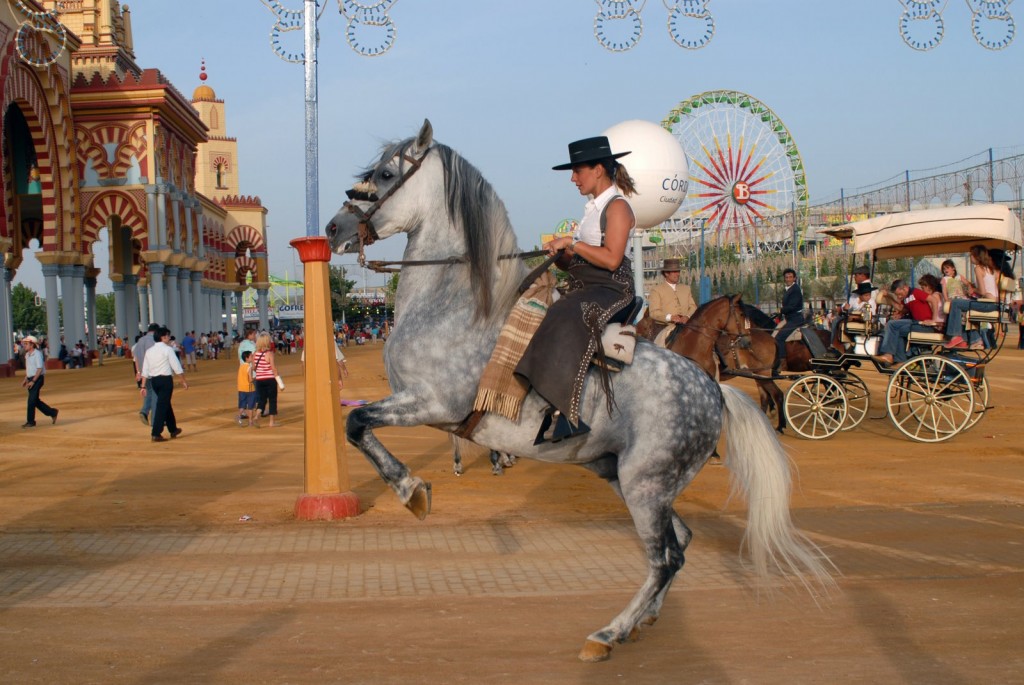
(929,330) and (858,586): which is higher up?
(929,330)

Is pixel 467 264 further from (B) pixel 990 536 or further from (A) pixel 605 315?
(B) pixel 990 536

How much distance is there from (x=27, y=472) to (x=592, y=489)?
25.7ft

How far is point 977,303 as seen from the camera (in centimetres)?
1492

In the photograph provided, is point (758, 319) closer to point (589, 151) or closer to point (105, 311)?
point (589, 151)

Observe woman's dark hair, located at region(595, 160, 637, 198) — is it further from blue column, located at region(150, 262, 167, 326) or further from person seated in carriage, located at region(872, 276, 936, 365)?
blue column, located at region(150, 262, 167, 326)

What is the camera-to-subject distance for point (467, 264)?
6230 millimetres

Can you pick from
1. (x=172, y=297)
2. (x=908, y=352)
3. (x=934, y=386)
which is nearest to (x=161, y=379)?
(x=908, y=352)

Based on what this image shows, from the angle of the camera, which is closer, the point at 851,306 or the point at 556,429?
the point at 556,429

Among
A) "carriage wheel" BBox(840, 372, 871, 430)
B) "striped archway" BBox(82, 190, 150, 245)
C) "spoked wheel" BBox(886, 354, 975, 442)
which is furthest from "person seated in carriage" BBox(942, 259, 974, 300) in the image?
"striped archway" BBox(82, 190, 150, 245)

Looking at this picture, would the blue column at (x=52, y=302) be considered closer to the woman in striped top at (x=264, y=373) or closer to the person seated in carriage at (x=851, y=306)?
the woman in striped top at (x=264, y=373)

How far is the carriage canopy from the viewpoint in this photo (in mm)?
15227

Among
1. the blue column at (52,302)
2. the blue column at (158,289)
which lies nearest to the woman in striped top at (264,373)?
the blue column at (52,302)

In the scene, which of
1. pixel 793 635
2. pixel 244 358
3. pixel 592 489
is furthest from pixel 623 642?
pixel 244 358

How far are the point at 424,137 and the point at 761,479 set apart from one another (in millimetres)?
2836
